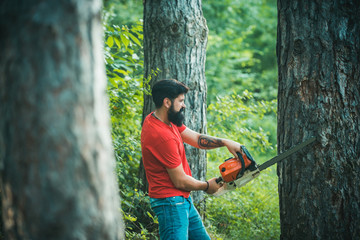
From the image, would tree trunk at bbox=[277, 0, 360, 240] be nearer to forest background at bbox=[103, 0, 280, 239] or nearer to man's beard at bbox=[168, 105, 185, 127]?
man's beard at bbox=[168, 105, 185, 127]

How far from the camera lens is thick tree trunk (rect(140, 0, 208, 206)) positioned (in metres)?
4.26

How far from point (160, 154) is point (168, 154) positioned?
0.29ft

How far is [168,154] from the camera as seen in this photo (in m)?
2.92

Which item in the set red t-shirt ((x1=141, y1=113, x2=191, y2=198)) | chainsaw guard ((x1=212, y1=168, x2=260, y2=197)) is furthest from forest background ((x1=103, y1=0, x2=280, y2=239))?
chainsaw guard ((x1=212, y1=168, x2=260, y2=197))

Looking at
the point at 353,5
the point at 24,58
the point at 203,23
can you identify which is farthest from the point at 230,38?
the point at 24,58

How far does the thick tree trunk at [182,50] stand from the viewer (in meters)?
4.26

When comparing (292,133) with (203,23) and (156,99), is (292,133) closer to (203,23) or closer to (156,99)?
(156,99)

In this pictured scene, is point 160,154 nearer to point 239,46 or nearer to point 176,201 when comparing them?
point 176,201

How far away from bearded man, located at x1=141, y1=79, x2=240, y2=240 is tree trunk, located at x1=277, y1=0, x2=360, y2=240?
83cm

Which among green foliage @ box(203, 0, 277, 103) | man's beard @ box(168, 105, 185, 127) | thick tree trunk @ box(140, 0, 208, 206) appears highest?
green foliage @ box(203, 0, 277, 103)

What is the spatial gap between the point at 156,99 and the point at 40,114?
1.87 meters

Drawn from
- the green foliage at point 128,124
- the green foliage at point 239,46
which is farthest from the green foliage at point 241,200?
the green foliage at point 239,46

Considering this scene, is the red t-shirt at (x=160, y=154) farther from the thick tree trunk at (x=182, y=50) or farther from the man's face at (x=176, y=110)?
the thick tree trunk at (x=182, y=50)

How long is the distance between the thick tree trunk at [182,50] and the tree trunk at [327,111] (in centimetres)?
175
